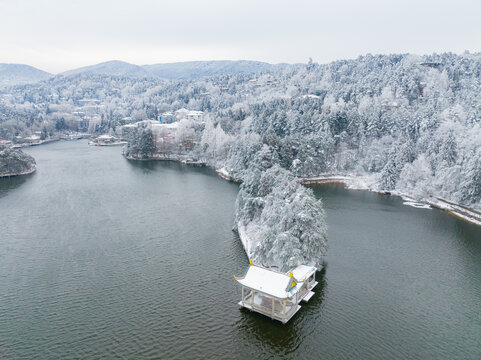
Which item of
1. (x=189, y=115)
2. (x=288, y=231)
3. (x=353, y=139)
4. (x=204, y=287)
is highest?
(x=353, y=139)

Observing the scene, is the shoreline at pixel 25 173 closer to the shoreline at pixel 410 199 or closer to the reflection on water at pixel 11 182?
the reflection on water at pixel 11 182

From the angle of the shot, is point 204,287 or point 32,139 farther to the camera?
point 32,139

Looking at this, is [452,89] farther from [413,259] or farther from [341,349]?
[341,349]

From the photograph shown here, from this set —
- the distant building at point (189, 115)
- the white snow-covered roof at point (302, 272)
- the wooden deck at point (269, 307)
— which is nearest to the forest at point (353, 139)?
the white snow-covered roof at point (302, 272)

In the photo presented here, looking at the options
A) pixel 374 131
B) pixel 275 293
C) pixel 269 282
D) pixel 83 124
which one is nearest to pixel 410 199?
pixel 374 131

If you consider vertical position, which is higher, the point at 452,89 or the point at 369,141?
the point at 452,89

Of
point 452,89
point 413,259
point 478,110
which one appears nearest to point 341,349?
point 413,259

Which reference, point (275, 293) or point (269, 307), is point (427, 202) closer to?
point (269, 307)
